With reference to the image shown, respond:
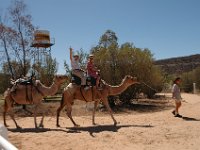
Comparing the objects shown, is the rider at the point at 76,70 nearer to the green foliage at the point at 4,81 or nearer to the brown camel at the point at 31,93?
the brown camel at the point at 31,93

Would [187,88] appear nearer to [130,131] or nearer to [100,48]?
[100,48]

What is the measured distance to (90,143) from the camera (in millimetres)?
9695

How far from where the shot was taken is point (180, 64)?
234ft

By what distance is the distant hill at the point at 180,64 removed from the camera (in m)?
69.1

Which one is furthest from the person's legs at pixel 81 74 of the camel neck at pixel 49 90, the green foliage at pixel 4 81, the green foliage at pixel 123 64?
the green foliage at pixel 4 81

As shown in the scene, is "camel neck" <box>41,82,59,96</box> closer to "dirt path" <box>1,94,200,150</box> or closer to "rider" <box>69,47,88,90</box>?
"rider" <box>69,47,88,90</box>

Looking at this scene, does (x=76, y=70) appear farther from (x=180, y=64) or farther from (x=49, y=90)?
(x=180, y=64)

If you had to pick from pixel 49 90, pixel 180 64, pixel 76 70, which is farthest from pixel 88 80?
pixel 180 64

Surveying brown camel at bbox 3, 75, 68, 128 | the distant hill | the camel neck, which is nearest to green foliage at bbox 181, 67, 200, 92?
the camel neck

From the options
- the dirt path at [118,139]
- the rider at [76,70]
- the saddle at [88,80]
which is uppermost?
the rider at [76,70]

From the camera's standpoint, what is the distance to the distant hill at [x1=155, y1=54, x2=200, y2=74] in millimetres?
69062

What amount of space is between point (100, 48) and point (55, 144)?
47.2ft

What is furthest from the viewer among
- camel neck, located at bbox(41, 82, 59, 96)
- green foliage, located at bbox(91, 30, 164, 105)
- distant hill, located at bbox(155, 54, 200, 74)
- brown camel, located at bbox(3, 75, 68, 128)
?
distant hill, located at bbox(155, 54, 200, 74)

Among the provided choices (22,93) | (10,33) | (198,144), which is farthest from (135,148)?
(10,33)
